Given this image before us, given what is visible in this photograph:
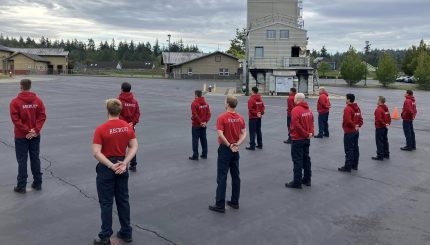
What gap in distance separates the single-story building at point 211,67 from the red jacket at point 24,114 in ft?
246

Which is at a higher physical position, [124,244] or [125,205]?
[125,205]

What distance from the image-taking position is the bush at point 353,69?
66250 millimetres

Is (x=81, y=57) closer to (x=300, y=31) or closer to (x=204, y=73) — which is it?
(x=204, y=73)

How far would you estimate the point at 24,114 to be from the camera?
24.9ft

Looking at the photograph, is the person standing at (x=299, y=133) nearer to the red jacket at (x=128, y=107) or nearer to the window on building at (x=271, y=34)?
the red jacket at (x=128, y=107)

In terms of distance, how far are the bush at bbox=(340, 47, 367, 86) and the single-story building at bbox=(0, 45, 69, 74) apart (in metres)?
60.7

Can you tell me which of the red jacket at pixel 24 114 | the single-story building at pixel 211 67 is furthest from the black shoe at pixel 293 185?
the single-story building at pixel 211 67

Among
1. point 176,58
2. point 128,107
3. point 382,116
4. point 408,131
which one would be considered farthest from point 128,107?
point 176,58

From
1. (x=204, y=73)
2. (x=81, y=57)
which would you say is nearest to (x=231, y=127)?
(x=204, y=73)

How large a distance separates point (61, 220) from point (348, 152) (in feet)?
21.8

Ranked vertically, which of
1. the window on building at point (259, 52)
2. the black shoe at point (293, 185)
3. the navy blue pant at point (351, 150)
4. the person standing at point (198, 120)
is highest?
the window on building at point (259, 52)

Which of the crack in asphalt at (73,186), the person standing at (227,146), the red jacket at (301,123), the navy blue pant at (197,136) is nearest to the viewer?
the crack in asphalt at (73,186)

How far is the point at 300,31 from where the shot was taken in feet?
160

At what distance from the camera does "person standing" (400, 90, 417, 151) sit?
12.8m
